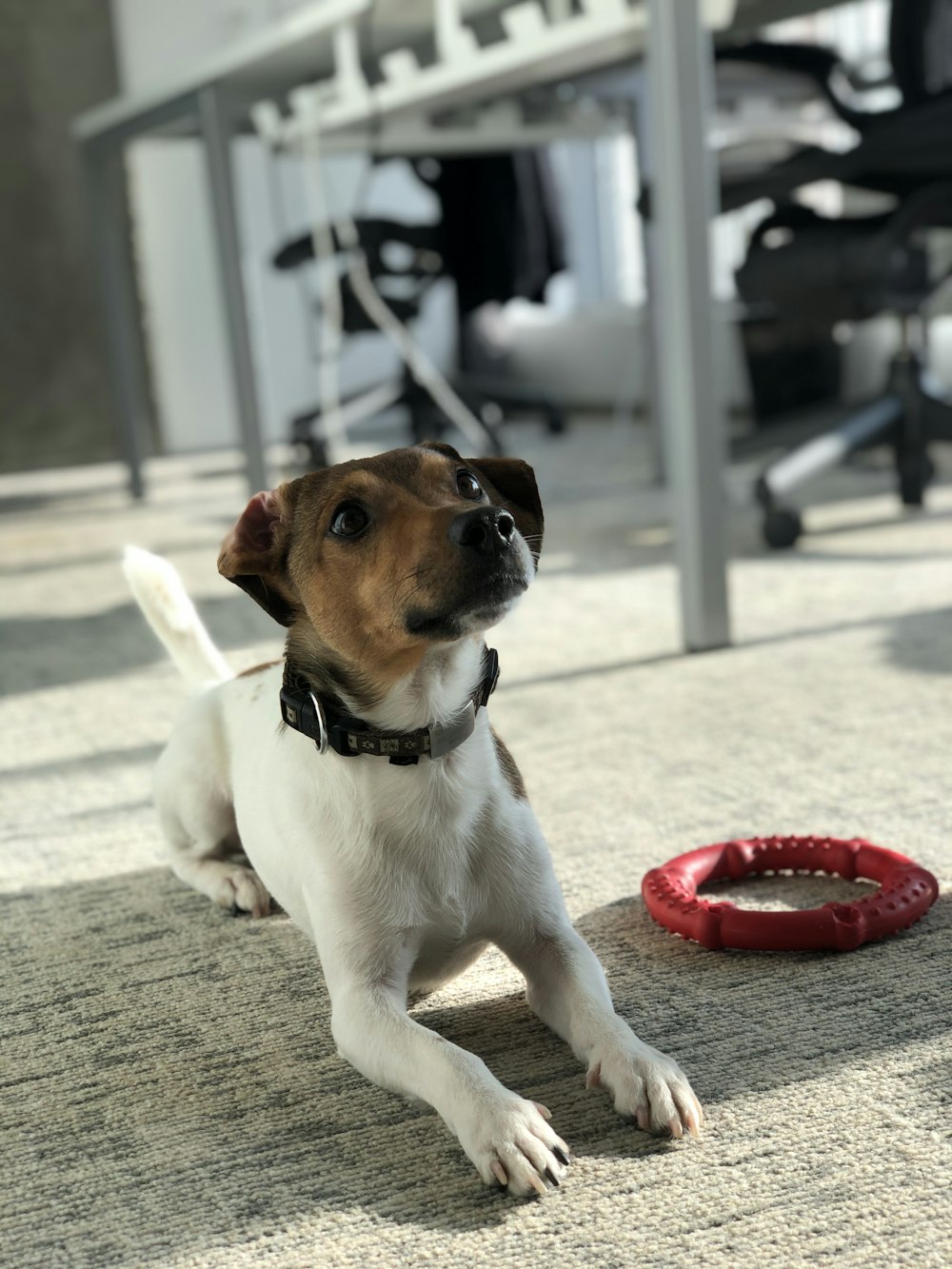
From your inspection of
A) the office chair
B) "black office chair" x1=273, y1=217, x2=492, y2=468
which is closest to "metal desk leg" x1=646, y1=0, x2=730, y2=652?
"black office chair" x1=273, y1=217, x2=492, y2=468

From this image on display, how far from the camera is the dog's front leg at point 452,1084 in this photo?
0.96 meters

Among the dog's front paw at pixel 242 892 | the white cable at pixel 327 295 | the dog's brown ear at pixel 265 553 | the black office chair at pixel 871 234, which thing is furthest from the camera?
the white cable at pixel 327 295

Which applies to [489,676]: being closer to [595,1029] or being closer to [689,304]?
[595,1029]

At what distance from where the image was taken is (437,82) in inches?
121

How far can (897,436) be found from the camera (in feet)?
11.5

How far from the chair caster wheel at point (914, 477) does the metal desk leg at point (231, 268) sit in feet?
5.54

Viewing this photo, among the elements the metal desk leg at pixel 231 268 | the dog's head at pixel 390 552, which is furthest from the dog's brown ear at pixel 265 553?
the metal desk leg at pixel 231 268

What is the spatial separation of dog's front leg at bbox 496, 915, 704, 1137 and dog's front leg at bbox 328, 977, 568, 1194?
2.7 inches

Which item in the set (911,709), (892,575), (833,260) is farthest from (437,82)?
(911,709)

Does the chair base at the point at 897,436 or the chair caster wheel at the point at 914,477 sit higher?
the chair base at the point at 897,436

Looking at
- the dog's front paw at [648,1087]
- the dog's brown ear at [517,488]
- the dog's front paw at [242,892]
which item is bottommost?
the dog's front paw at [242,892]

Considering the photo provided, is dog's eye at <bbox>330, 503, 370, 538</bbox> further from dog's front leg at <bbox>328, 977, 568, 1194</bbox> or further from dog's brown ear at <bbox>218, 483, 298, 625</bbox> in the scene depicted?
dog's front leg at <bbox>328, 977, 568, 1194</bbox>

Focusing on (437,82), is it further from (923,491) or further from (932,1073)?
(932,1073)

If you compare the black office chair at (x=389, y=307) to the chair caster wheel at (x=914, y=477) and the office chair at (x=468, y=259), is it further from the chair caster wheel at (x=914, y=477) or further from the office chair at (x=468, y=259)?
the chair caster wheel at (x=914, y=477)
